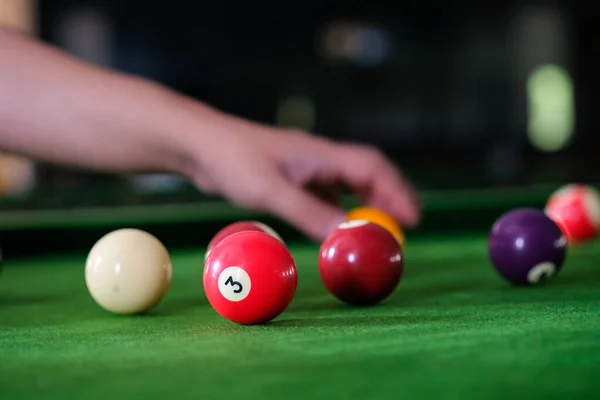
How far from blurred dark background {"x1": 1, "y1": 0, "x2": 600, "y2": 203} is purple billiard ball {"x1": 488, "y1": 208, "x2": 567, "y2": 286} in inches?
348

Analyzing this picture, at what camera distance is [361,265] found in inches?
71.6

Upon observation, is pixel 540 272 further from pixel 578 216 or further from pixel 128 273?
pixel 578 216

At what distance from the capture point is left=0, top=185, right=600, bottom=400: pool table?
1045 mm

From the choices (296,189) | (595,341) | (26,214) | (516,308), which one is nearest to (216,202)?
(26,214)

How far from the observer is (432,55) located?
1201cm

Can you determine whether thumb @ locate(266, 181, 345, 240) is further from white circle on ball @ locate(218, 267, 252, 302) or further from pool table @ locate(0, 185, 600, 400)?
white circle on ball @ locate(218, 267, 252, 302)

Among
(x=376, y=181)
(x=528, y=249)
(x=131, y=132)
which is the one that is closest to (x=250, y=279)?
(x=528, y=249)

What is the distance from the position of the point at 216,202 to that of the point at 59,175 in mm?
6910

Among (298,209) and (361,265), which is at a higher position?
(298,209)

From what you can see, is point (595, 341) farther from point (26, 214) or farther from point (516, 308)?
point (26, 214)

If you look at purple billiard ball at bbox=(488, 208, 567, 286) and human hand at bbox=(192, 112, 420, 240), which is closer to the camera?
purple billiard ball at bbox=(488, 208, 567, 286)

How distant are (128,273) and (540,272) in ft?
3.20

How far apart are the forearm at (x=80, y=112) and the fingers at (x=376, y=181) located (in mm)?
527

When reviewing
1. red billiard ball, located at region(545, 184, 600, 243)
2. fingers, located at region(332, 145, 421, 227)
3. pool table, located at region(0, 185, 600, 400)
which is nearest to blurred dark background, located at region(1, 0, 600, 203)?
red billiard ball, located at region(545, 184, 600, 243)
